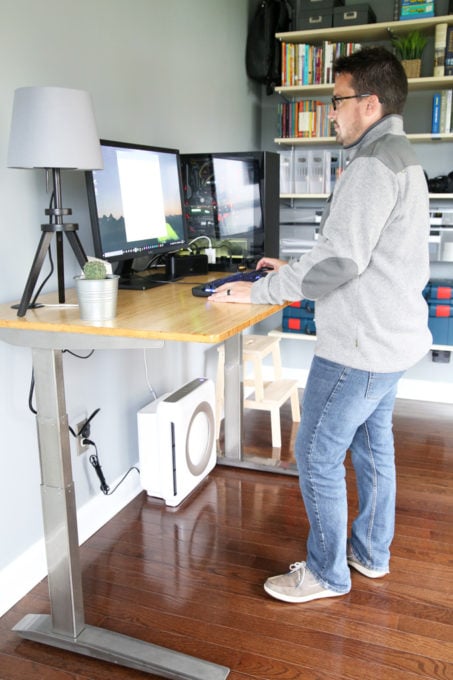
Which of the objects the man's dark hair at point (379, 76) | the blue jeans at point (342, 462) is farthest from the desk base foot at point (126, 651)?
the man's dark hair at point (379, 76)

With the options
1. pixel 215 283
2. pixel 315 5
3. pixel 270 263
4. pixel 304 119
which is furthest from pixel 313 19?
pixel 215 283

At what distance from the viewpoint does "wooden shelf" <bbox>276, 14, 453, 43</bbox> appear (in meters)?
3.24

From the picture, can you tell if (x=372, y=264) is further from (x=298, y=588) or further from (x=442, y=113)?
(x=442, y=113)

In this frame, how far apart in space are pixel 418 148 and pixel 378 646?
2815 millimetres

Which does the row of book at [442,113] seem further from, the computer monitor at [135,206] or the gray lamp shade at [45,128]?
the gray lamp shade at [45,128]

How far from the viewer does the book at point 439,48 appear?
3.23 m

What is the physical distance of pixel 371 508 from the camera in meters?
1.96

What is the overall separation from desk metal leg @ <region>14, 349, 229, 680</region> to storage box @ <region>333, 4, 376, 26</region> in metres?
2.76

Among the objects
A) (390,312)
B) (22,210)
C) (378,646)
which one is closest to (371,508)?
(378,646)

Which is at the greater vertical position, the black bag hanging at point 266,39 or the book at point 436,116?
the black bag hanging at point 266,39

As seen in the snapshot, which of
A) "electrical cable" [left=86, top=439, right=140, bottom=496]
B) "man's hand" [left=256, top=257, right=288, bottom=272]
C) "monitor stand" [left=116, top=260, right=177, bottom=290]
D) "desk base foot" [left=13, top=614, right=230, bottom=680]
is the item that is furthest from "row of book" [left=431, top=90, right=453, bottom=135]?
"desk base foot" [left=13, top=614, right=230, bottom=680]

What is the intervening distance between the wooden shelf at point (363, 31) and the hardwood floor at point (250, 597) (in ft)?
7.65

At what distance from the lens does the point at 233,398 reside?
282cm

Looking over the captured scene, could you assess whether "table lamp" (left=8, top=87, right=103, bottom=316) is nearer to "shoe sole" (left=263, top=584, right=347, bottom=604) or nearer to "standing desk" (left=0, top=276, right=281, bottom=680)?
"standing desk" (left=0, top=276, right=281, bottom=680)
